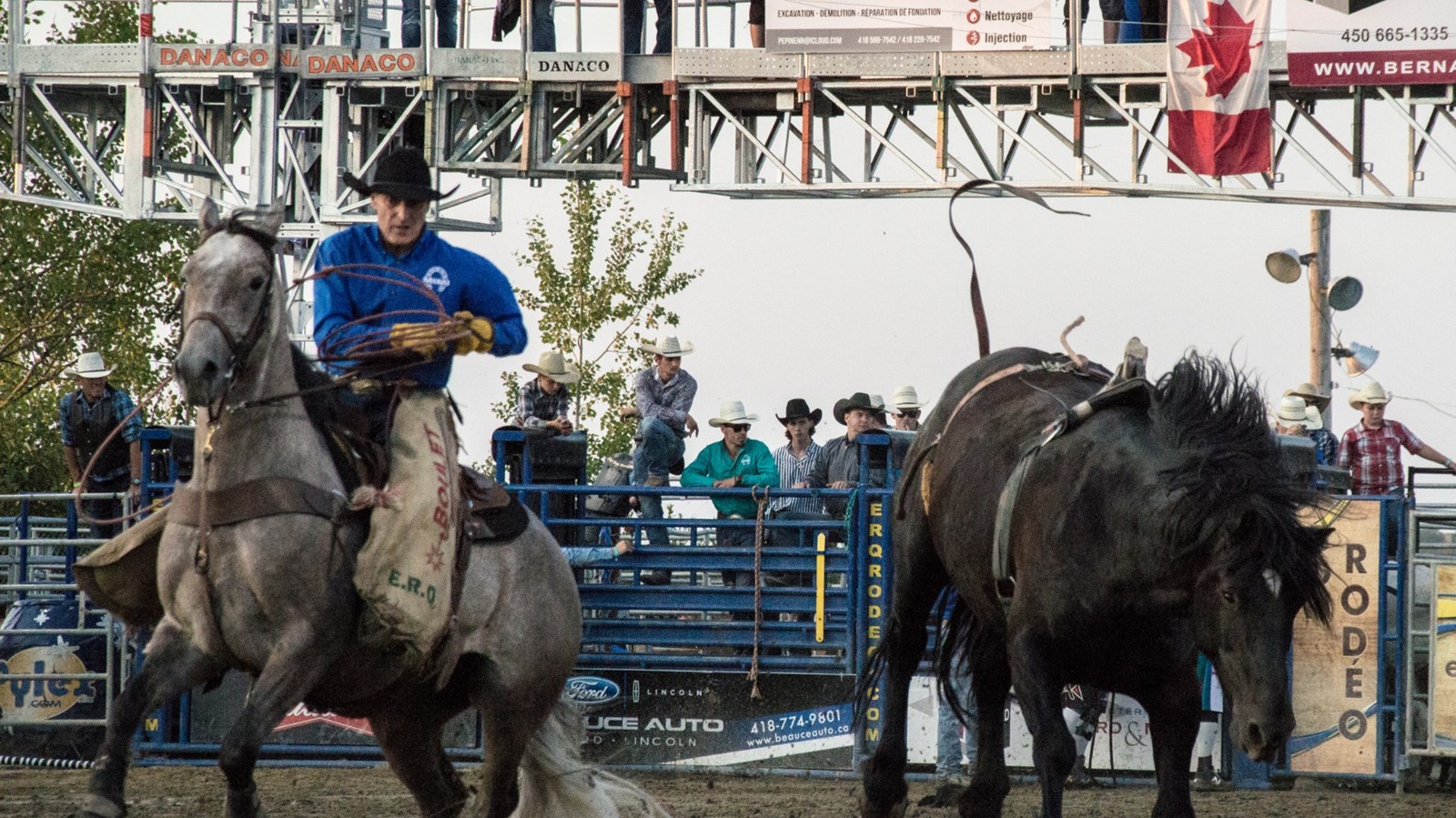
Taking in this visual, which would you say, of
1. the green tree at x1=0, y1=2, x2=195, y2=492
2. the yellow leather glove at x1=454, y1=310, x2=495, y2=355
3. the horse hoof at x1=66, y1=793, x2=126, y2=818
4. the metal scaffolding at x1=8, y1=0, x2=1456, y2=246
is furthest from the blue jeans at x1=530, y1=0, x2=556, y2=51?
the horse hoof at x1=66, y1=793, x2=126, y2=818

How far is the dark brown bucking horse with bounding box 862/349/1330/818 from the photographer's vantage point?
502 cm

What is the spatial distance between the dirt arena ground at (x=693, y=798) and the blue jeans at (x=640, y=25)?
7.51 metres

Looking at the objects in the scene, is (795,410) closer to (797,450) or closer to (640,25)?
(797,450)

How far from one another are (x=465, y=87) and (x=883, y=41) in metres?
3.55

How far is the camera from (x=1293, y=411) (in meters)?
11.8

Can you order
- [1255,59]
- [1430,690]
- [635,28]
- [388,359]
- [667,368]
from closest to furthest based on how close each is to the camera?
[388,359]
[1430,690]
[667,368]
[1255,59]
[635,28]

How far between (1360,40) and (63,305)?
1621cm

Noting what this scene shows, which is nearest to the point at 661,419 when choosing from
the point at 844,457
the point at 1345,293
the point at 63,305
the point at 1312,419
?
the point at 844,457

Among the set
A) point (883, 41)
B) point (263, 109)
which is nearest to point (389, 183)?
point (883, 41)

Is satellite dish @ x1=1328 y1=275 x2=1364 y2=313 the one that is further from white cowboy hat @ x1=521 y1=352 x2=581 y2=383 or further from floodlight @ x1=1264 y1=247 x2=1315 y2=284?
white cowboy hat @ x1=521 y1=352 x2=581 y2=383

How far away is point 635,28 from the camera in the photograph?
627 inches

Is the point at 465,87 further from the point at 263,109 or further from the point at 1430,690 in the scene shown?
the point at 1430,690

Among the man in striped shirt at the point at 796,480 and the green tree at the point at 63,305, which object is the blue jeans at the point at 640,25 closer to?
the man in striped shirt at the point at 796,480

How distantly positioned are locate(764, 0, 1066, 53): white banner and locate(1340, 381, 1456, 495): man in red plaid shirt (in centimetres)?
453
